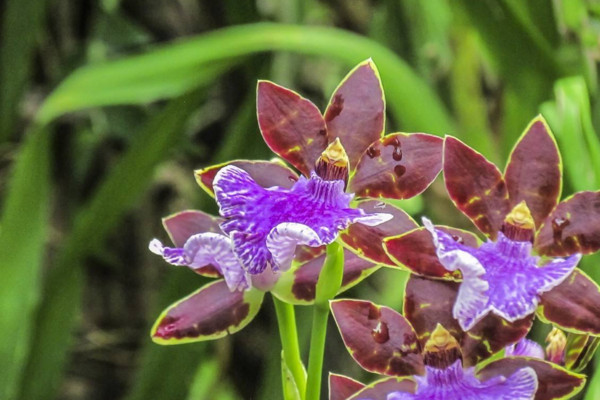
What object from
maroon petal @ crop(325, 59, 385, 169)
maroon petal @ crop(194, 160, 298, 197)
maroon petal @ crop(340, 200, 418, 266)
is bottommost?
maroon petal @ crop(340, 200, 418, 266)

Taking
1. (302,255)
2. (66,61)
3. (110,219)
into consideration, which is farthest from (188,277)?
(302,255)

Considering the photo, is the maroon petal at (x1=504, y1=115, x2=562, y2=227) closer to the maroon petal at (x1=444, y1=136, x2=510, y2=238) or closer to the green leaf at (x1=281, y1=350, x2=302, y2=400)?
the maroon petal at (x1=444, y1=136, x2=510, y2=238)

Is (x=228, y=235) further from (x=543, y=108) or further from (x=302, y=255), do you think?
(x=543, y=108)

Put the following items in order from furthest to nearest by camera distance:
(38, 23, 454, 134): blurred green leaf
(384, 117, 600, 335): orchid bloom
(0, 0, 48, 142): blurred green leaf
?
(0, 0, 48, 142): blurred green leaf < (38, 23, 454, 134): blurred green leaf < (384, 117, 600, 335): orchid bloom

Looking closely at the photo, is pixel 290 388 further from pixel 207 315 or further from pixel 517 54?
pixel 517 54

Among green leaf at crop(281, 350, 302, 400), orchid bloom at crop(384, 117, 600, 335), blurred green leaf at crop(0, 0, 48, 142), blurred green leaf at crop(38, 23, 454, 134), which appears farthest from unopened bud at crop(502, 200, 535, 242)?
blurred green leaf at crop(0, 0, 48, 142)
